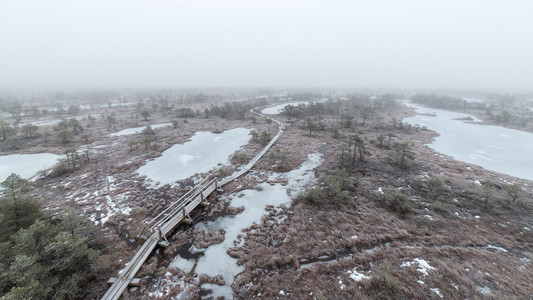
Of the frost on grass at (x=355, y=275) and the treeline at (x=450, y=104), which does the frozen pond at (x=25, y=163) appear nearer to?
the frost on grass at (x=355, y=275)

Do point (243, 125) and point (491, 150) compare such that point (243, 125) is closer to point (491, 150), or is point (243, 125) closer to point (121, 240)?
point (121, 240)

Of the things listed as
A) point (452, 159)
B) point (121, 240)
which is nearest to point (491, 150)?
point (452, 159)

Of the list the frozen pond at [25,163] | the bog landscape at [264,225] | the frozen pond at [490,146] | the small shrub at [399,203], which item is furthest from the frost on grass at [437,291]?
the frozen pond at [25,163]

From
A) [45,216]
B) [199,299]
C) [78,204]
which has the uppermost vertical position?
[45,216]

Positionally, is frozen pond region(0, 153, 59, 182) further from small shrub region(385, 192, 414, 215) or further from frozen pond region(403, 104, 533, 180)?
frozen pond region(403, 104, 533, 180)

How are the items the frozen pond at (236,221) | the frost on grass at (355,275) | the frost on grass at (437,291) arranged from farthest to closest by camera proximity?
the frozen pond at (236,221), the frost on grass at (355,275), the frost on grass at (437,291)
